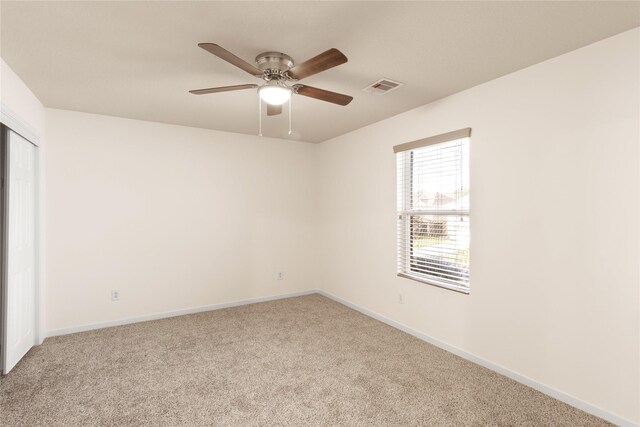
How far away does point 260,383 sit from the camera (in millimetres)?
2564

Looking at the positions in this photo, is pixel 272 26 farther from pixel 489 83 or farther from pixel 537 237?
pixel 537 237

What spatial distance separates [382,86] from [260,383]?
272cm

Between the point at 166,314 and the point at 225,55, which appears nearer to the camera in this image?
the point at 225,55

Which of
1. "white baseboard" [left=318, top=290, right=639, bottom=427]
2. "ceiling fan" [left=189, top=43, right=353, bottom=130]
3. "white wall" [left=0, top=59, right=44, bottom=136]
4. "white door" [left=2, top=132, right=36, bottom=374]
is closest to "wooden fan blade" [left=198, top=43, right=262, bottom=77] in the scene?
"ceiling fan" [left=189, top=43, right=353, bottom=130]

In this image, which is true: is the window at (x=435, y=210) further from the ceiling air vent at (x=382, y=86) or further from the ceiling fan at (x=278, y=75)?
the ceiling fan at (x=278, y=75)

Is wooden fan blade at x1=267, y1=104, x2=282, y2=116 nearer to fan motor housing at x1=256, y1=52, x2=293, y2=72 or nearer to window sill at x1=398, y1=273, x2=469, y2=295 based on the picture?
fan motor housing at x1=256, y1=52, x2=293, y2=72

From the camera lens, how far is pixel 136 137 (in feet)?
13.0

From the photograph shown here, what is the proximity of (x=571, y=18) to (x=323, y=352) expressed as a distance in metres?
3.12

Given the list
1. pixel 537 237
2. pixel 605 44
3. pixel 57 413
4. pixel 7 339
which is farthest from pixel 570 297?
pixel 7 339

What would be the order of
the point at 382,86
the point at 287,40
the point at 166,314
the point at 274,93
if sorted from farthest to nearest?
the point at 166,314 → the point at 382,86 → the point at 274,93 → the point at 287,40

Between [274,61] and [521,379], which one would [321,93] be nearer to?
[274,61]

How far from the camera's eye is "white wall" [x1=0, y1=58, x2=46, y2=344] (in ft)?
8.10

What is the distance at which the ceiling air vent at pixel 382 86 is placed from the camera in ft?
9.15

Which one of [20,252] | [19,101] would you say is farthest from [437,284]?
[19,101]
